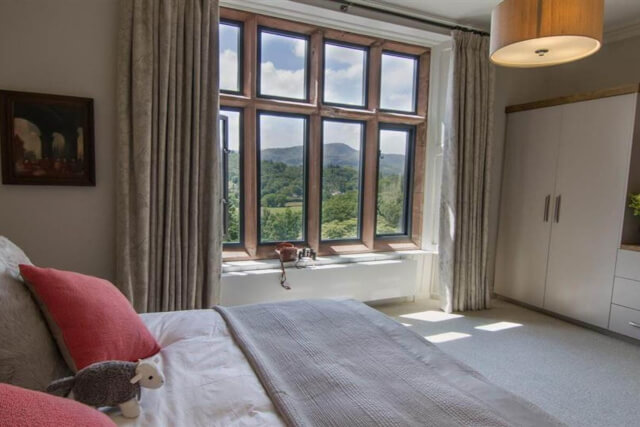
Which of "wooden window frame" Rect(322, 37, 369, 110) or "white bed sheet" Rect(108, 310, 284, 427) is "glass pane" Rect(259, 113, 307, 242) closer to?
"wooden window frame" Rect(322, 37, 369, 110)

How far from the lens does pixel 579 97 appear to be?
126 inches

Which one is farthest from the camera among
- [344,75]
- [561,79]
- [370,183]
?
[561,79]

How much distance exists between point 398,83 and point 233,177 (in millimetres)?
1970

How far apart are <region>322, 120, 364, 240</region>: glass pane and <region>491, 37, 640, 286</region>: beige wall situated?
152 centimetres

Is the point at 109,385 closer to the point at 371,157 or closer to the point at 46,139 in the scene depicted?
the point at 46,139

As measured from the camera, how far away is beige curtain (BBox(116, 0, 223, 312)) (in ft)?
7.78

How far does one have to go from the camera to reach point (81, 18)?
2.32 m

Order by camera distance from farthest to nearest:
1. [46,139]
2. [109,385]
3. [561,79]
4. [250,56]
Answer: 1. [561,79]
2. [250,56]
3. [46,139]
4. [109,385]

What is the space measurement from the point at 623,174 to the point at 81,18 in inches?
163

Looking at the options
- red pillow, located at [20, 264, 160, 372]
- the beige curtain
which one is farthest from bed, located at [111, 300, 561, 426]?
the beige curtain

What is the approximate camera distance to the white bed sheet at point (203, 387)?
963mm

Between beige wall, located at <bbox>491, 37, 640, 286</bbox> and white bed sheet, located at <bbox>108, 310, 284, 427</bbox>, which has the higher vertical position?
beige wall, located at <bbox>491, 37, 640, 286</bbox>

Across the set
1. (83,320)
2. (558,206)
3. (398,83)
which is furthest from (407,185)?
(83,320)

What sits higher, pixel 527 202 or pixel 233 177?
pixel 233 177
